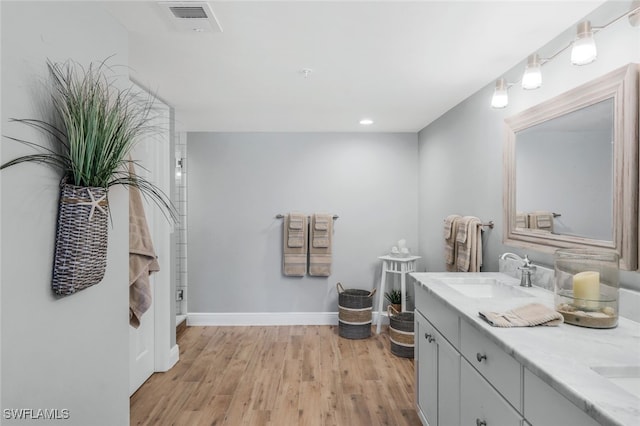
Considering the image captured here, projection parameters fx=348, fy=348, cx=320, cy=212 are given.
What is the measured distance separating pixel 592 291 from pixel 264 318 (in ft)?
10.8

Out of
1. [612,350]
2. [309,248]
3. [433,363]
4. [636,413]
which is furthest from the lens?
[309,248]

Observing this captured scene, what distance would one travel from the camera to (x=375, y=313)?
13.2 feet

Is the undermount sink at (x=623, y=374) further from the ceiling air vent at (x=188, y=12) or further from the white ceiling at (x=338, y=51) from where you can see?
the ceiling air vent at (x=188, y=12)

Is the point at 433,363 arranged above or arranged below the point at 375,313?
above

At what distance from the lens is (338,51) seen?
1.94 meters

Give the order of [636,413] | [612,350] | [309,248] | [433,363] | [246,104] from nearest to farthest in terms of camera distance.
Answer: [636,413]
[612,350]
[433,363]
[246,104]
[309,248]

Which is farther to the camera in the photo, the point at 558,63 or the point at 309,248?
the point at 309,248

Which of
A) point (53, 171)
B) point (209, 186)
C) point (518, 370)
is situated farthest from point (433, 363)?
point (209, 186)

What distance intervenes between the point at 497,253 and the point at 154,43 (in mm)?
2426

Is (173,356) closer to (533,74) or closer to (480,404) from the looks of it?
(480,404)

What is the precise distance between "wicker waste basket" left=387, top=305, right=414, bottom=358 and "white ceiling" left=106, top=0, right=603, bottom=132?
1.91m

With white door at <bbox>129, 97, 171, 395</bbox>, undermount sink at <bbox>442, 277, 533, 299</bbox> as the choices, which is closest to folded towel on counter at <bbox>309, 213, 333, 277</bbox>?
white door at <bbox>129, 97, 171, 395</bbox>

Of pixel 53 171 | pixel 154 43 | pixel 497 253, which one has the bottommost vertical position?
→ pixel 497 253

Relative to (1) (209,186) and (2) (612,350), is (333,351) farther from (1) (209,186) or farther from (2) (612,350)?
(2) (612,350)
